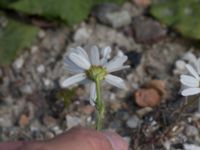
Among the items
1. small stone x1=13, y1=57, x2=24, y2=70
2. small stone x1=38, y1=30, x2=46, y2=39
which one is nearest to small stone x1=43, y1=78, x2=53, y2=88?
small stone x1=13, y1=57, x2=24, y2=70

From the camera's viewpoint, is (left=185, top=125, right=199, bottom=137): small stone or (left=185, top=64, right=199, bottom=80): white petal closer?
(left=185, top=64, right=199, bottom=80): white petal

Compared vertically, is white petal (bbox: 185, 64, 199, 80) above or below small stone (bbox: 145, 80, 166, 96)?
above

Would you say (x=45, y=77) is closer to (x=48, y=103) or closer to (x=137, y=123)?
(x=48, y=103)

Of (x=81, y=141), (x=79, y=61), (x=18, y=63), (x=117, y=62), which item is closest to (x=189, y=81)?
(x=117, y=62)

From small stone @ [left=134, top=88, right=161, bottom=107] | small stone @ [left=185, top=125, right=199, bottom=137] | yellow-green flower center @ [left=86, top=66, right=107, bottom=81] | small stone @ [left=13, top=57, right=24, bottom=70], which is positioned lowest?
small stone @ [left=185, top=125, right=199, bottom=137]

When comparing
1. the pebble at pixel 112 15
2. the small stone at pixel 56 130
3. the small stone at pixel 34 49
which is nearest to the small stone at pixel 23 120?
the small stone at pixel 56 130

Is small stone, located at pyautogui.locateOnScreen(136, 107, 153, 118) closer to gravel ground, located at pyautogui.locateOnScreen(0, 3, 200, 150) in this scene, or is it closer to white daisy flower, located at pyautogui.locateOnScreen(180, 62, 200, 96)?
gravel ground, located at pyautogui.locateOnScreen(0, 3, 200, 150)

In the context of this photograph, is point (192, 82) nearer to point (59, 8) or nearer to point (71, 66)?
point (71, 66)

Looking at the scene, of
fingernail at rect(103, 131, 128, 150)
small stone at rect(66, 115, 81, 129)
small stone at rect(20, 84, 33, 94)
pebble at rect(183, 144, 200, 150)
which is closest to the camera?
fingernail at rect(103, 131, 128, 150)
